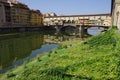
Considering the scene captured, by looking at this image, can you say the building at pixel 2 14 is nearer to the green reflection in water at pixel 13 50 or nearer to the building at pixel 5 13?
the building at pixel 5 13

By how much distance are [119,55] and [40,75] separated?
230 inches

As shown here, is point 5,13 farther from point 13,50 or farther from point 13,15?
point 13,50

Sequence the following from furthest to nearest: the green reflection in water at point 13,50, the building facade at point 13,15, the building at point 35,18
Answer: the building at point 35,18
the building facade at point 13,15
the green reflection in water at point 13,50

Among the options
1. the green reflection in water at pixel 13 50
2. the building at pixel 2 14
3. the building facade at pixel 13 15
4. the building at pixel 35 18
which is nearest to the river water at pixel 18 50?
the green reflection in water at pixel 13 50

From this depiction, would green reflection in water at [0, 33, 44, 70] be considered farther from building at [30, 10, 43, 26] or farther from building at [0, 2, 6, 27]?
building at [30, 10, 43, 26]

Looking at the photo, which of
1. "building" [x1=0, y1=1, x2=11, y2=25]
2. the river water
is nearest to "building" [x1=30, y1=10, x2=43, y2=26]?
"building" [x1=0, y1=1, x2=11, y2=25]

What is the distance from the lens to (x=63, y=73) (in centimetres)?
1368

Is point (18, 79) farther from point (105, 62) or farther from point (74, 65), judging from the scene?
point (105, 62)

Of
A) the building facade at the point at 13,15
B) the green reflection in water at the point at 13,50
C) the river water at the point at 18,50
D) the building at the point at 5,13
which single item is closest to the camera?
the river water at the point at 18,50

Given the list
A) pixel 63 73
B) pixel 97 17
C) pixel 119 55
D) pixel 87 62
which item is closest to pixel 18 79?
pixel 63 73

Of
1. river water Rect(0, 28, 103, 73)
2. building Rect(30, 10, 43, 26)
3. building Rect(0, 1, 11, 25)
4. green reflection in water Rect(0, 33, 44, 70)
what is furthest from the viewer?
building Rect(30, 10, 43, 26)

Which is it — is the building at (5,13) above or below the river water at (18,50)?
above

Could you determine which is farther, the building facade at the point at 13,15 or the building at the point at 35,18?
the building at the point at 35,18

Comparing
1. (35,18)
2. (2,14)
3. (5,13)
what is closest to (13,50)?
(2,14)
